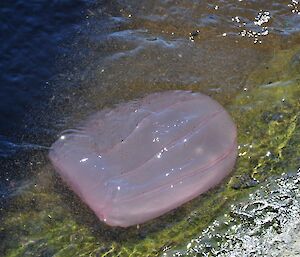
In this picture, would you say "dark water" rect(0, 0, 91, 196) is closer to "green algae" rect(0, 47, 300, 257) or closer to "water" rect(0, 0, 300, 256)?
"water" rect(0, 0, 300, 256)

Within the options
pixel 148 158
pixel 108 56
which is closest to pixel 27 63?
pixel 108 56

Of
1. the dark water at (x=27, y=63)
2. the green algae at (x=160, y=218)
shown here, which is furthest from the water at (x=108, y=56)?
the green algae at (x=160, y=218)

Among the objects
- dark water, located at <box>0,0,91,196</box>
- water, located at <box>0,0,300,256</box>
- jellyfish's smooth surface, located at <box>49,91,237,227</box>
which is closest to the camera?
jellyfish's smooth surface, located at <box>49,91,237,227</box>

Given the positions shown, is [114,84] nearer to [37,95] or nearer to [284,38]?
[37,95]

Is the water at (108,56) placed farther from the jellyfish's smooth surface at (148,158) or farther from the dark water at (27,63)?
the jellyfish's smooth surface at (148,158)

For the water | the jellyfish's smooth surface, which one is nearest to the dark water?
the water

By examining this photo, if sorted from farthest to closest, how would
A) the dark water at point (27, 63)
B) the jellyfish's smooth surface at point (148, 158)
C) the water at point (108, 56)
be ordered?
1. the water at point (108, 56)
2. the dark water at point (27, 63)
3. the jellyfish's smooth surface at point (148, 158)
